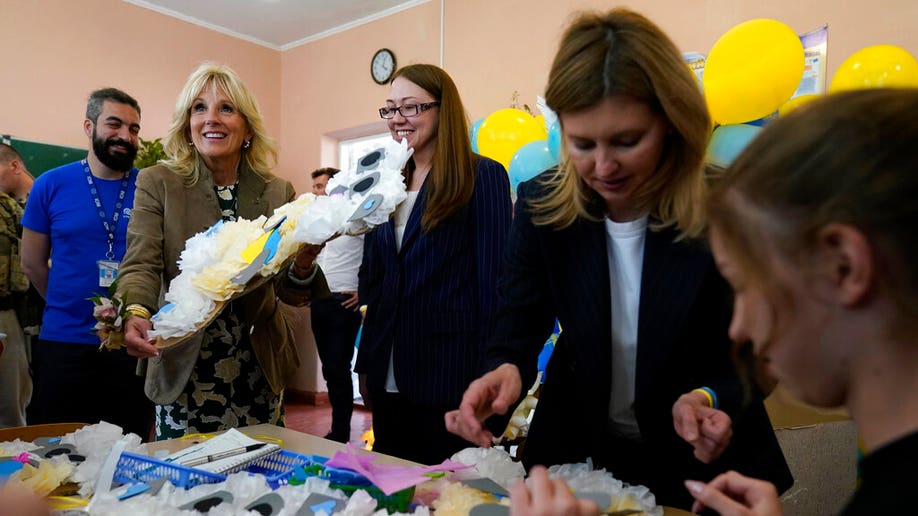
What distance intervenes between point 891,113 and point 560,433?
2.68ft

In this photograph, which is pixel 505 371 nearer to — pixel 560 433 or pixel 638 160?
pixel 560 433

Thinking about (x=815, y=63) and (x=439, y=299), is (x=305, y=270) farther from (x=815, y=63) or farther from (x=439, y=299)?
(x=815, y=63)

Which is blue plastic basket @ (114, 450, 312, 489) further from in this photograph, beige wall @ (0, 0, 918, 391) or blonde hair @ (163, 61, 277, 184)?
beige wall @ (0, 0, 918, 391)

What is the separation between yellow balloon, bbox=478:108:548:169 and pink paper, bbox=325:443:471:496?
230 centimetres

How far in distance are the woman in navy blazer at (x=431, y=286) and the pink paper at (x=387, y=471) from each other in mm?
485

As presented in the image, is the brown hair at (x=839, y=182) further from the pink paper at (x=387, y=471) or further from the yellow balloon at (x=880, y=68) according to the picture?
the yellow balloon at (x=880, y=68)

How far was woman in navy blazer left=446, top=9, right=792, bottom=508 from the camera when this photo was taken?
96 centimetres

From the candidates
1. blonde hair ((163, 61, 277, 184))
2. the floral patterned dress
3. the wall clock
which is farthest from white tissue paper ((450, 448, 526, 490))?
the wall clock

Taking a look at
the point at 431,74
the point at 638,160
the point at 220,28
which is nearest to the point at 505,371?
the point at 638,160

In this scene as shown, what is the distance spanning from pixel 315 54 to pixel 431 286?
4704 millimetres

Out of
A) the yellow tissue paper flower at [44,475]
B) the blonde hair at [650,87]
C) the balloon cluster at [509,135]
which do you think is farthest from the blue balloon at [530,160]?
the yellow tissue paper flower at [44,475]

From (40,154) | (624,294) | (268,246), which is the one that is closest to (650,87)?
(624,294)

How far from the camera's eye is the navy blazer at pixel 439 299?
1.59 metres

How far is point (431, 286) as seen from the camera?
1.63m
